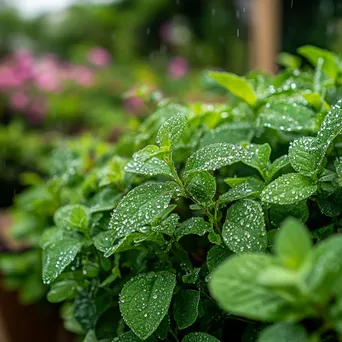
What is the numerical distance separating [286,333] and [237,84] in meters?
0.40

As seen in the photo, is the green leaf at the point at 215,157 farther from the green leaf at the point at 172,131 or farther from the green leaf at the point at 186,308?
the green leaf at the point at 186,308

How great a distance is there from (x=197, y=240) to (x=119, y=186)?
122 millimetres

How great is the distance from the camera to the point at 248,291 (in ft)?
1.11

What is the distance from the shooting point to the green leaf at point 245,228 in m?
0.46

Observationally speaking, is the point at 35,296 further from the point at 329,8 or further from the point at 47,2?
the point at 47,2

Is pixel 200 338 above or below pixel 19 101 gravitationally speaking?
above

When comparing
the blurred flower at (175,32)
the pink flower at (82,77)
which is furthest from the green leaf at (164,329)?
the blurred flower at (175,32)

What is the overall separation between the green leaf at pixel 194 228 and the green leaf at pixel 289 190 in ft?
0.21

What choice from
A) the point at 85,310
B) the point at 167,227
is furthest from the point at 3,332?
the point at 167,227

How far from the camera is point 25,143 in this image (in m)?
2.07

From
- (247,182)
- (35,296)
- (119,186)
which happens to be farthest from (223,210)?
(35,296)

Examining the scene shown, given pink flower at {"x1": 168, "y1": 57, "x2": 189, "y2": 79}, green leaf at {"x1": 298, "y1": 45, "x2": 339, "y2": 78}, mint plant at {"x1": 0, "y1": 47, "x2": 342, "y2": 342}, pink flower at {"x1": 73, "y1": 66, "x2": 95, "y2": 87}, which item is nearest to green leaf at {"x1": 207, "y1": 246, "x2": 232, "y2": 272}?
mint plant at {"x1": 0, "y1": 47, "x2": 342, "y2": 342}

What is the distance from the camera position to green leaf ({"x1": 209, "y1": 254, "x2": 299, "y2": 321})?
332 mm

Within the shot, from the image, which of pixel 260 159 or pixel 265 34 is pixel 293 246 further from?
pixel 265 34
